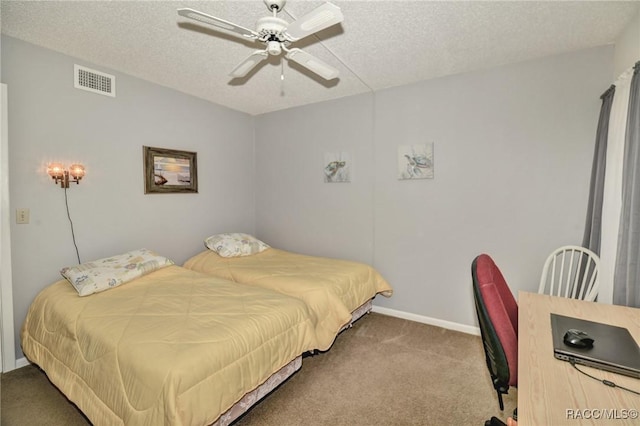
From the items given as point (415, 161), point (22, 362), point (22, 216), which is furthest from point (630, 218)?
point (22, 362)

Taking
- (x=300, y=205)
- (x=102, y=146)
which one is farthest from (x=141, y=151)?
(x=300, y=205)

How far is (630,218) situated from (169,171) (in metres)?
3.94

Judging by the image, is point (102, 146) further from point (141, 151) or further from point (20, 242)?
point (20, 242)

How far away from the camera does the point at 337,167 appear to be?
11.9 ft

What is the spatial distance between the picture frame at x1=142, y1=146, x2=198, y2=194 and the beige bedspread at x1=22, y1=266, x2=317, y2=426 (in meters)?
1.17

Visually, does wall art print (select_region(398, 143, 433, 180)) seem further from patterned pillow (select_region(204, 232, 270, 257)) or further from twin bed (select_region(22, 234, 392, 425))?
patterned pillow (select_region(204, 232, 270, 257))

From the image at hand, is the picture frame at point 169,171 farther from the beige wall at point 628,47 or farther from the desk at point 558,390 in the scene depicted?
the beige wall at point 628,47

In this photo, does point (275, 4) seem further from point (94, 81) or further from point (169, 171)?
point (169, 171)

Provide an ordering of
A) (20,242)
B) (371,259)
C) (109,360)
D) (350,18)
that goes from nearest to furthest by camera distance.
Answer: (109,360) → (350,18) → (20,242) → (371,259)

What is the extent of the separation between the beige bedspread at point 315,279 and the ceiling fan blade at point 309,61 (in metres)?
1.72

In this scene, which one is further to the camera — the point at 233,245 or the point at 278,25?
the point at 233,245

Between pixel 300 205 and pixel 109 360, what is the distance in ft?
8.94

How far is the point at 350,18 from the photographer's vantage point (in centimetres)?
197

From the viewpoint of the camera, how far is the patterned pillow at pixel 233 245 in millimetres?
3408
